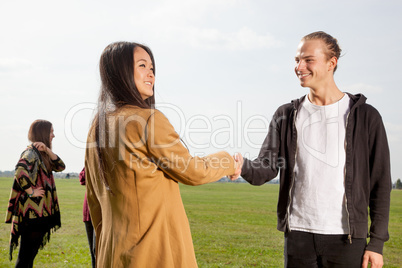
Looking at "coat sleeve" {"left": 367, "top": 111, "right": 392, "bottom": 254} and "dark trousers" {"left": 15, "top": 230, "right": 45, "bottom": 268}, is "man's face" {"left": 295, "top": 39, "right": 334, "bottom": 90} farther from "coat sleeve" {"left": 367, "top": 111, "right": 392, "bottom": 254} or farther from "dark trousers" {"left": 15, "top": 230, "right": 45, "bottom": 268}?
"dark trousers" {"left": 15, "top": 230, "right": 45, "bottom": 268}

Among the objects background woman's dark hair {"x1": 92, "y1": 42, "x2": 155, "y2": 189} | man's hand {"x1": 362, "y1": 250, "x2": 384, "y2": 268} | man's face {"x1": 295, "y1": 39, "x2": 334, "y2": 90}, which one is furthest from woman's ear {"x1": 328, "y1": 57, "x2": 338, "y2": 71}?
background woman's dark hair {"x1": 92, "y1": 42, "x2": 155, "y2": 189}

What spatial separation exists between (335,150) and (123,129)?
5.36 feet

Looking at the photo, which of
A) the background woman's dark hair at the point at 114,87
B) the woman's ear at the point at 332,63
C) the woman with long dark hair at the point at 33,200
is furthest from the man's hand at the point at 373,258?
the woman with long dark hair at the point at 33,200

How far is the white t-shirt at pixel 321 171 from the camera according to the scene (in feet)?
9.50

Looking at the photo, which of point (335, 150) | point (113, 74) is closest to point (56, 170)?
point (113, 74)

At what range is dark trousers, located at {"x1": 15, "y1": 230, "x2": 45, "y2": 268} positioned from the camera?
5.29 meters

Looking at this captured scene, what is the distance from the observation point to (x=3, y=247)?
901 cm

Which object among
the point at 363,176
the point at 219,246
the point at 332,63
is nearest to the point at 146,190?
the point at 363,176

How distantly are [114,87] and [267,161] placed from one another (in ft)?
4.86

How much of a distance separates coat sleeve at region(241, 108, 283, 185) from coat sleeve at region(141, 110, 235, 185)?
2.59 feet

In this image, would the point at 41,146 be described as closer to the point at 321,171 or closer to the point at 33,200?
the point at 33,200

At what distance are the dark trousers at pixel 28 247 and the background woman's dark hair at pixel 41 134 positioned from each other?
0.97 metres

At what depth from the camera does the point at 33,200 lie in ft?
18.3

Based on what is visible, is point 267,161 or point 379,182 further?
point 267,161
